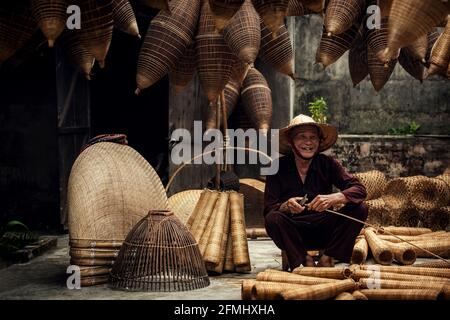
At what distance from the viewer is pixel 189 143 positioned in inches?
345

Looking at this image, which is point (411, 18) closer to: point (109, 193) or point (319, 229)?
point (319, 229)

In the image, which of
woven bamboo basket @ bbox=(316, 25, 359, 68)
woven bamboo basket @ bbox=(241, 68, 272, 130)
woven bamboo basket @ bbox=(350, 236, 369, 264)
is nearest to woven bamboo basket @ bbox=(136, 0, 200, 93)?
woven bamboo basket @ bbox=(316, 25, 359, 68)

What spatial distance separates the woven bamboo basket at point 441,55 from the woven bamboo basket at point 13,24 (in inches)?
109

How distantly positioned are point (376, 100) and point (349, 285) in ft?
28.7

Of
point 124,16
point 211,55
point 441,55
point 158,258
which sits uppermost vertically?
point 124,16

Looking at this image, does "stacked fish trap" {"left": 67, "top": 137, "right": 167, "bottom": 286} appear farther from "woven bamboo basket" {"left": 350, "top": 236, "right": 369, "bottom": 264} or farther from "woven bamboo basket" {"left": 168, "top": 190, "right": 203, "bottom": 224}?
"woven bamboo basket" {"left": 350, "top": 236, "right": 369, "bottom": 264}

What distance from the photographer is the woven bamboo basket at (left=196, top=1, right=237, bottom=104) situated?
17.7ft

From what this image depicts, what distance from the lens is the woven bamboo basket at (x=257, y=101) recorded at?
838cm

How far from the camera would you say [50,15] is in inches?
143

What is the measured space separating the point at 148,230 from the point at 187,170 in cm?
368

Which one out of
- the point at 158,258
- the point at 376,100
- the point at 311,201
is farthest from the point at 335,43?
the point at 376,100

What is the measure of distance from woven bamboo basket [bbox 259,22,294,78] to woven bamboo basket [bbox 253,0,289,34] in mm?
1171
